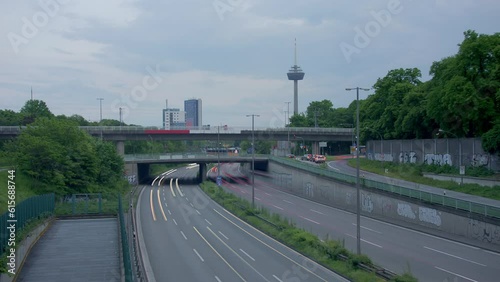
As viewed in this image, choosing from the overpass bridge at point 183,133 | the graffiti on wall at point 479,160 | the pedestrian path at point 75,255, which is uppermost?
the overpass bridge at point 183,133

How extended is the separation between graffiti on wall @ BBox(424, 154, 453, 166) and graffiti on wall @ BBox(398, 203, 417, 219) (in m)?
13.8

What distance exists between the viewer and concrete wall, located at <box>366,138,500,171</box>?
4350cm

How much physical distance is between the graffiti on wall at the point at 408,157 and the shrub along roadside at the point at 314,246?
21.5 m

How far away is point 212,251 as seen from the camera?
1129 inches

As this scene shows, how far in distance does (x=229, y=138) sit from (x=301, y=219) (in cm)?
3896

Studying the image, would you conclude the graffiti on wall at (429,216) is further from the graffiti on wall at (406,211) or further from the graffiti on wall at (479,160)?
the graffiti on wall at (479,160)

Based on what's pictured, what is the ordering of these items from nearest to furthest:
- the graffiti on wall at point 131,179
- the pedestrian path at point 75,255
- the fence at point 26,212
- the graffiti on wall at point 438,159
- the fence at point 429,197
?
the fence at point 26,212
the pedestrian path at point 75,255
the fence at point 429,197
the graffiti on wall at point 438,159
the graffiti on wall at point 131,179

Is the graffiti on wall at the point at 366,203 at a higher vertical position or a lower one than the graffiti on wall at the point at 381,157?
lower

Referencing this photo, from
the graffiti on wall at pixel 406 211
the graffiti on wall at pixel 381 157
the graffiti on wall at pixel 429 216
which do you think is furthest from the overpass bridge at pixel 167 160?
the graffiti on wall at pixel 429 216

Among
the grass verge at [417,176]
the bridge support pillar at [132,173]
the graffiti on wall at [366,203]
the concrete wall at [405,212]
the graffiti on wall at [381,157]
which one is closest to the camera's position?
the concrete wall at [405,212]

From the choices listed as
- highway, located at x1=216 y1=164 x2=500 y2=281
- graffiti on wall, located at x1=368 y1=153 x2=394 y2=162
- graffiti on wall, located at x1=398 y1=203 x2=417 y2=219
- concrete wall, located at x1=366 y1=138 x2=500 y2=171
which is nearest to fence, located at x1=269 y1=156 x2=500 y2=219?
graffiti on wall, located at x1=398 y1=203 x2=417 y2=219

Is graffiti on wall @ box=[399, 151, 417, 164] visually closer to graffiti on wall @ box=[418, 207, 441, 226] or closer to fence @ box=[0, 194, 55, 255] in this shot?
graffiti on wall @ box=[418, 207, 441, 226]

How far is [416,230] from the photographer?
109ft

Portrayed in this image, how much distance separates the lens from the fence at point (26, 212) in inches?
826
